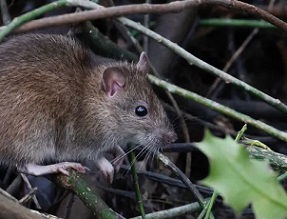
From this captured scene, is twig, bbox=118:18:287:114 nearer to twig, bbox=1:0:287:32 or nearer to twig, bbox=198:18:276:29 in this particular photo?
twig, bbox=1:0:287:32

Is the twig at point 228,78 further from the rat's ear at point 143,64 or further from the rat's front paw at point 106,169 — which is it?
the rat's front paw at point 106,169

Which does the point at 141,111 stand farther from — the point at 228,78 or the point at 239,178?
the point at 239,178

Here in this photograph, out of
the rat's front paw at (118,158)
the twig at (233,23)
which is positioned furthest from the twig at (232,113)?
the twig at (233,23)

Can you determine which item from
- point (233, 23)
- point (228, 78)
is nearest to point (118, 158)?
point (228, 78)

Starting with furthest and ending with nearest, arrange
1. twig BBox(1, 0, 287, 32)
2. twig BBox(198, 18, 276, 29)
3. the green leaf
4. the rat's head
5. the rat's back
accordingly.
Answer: twig BBox(198, 18, 276, 29), the rat's head, the rat's back, twig BBox(1, 0, 287, 32), the green leaf

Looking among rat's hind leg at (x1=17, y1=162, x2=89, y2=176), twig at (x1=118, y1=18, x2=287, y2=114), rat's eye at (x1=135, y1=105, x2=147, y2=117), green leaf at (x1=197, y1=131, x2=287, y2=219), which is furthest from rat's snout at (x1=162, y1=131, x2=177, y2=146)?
green leaf at (x1=197, y1=131, x2=287, y2=219)

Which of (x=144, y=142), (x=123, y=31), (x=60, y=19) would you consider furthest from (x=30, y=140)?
(x=123, y=31)

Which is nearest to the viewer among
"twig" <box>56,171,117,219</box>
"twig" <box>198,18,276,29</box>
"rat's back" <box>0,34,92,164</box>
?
"twig" <box>56,171,117,219</box>

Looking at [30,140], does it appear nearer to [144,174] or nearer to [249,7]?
[144,174]
